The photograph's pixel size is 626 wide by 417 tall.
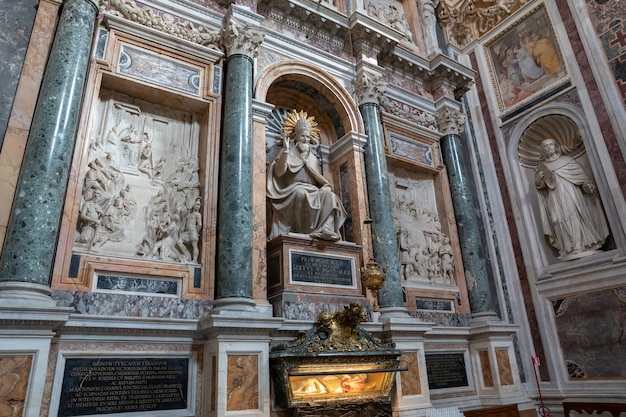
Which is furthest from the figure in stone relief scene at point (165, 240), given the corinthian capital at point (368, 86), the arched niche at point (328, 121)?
the corinthian capital at point (368, 86)

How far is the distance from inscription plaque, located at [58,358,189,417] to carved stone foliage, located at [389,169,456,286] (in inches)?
178

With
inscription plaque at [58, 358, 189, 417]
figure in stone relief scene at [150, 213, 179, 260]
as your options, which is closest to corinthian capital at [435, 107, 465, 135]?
figure in stone relief scene at [150, 213, 179, 260]

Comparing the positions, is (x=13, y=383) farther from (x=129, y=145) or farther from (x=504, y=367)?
(x=504, y=367)

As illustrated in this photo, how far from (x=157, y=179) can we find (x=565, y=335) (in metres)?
7.92

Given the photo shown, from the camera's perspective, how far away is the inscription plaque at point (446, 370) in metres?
7.52

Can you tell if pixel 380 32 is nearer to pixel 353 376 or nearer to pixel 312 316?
pixel 312 316

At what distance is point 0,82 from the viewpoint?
543 centimetres

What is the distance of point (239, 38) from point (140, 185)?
2.77m

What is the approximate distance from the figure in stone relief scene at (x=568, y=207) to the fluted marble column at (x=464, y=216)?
1.51m

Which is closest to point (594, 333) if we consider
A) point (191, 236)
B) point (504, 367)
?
point (504, 367)

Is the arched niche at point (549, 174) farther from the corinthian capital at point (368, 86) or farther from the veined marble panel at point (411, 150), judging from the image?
the corinthian capital at point (368, 86)

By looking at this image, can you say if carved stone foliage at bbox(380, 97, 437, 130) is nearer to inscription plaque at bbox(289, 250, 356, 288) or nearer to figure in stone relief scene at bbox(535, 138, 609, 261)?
figure in stone relief scene at bbox(535, 138, 609, 261)

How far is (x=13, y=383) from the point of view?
4.20 m

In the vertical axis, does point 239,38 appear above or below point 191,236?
above
